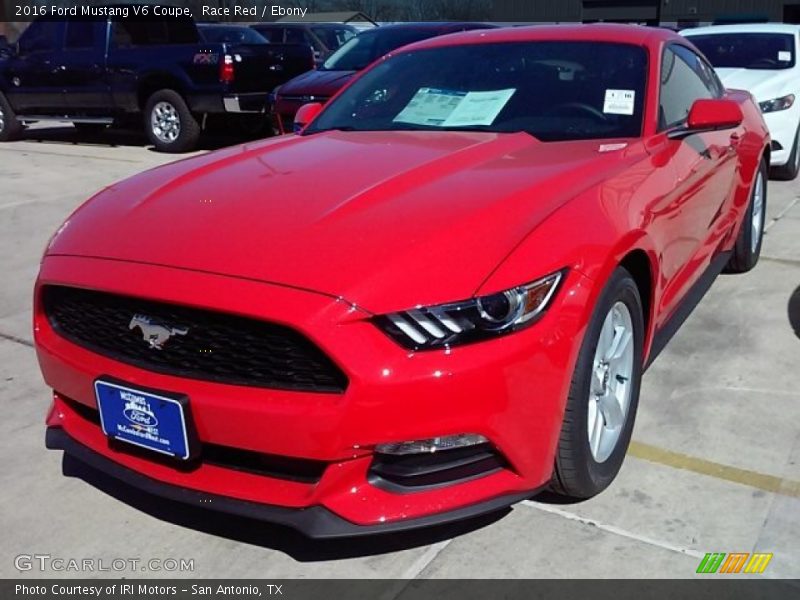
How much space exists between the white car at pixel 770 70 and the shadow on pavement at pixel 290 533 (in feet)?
20.7

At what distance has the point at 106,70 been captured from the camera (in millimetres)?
11484

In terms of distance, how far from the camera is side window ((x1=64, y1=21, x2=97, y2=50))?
11.8 meters

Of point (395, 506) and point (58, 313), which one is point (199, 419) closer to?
point (395, 506)

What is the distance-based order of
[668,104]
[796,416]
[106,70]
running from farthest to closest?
[106,70] < [668,104] < [796,416]

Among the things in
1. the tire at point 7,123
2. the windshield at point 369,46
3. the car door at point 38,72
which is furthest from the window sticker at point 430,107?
the tire at point 7,123

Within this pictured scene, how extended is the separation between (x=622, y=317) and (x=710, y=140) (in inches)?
61.4

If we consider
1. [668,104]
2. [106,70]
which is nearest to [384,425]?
[668,104]

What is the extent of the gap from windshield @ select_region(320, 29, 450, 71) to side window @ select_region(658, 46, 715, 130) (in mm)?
5749

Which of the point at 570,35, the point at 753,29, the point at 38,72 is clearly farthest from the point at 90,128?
the point at 570,35

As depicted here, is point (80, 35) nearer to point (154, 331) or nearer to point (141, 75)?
point (141, 75)

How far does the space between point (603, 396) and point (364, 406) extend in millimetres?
1038

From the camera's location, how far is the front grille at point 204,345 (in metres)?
2.30

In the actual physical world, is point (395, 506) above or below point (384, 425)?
below
